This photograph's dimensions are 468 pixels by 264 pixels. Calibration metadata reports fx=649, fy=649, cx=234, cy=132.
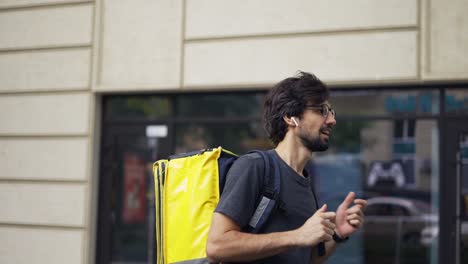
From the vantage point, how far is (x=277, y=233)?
2666mm

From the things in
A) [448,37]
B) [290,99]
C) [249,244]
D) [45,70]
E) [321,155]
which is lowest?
[249,244]

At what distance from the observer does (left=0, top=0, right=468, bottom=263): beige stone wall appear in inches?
240

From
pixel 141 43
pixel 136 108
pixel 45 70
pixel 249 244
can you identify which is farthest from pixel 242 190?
pixel 45 70

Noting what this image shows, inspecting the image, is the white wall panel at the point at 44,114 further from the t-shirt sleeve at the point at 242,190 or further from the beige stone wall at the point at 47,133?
the t-shirt sleeve at the point at 242,190

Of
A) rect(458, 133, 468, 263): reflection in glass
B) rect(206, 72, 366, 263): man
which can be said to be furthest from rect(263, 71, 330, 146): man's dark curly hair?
rect(458, 133, 468, 263): reflection in glass

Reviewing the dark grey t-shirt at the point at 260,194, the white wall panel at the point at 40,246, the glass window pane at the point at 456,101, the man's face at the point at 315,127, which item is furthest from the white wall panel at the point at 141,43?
the dark grey t-shirt at the point at 260,194

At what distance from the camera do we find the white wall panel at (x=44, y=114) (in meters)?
7.11

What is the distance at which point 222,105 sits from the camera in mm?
6957

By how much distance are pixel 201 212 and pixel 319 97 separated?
767mm

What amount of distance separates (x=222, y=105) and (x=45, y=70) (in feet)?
6.79

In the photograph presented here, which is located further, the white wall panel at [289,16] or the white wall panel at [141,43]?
the white wall panel at [141,43]

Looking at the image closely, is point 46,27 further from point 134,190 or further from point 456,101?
point 456,101

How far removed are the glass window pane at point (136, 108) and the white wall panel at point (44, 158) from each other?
1.63 ft

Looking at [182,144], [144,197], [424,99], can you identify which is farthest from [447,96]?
[144,197]
